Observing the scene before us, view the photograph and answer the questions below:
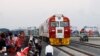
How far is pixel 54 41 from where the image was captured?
48062mm

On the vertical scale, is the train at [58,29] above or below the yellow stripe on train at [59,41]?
above

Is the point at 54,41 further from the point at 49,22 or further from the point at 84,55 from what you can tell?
the point at 84,55

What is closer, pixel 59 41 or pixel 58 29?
pixel 58 29

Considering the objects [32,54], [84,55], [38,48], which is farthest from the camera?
[84,55]

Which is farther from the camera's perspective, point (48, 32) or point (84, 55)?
point (48, 32)

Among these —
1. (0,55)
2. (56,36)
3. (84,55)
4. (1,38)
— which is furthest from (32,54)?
(56,36)

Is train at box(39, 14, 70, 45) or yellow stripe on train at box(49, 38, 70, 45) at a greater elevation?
train at box(39, 14, 70, 45)

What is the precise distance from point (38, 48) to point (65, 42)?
2507cm

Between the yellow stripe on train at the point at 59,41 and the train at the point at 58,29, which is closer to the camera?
the train at the point at 58,29

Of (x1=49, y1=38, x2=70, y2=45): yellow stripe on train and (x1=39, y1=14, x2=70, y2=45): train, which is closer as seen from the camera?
(x1=39, y1=14, x2=70, y2=45): train

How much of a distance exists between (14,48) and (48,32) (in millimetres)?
21644

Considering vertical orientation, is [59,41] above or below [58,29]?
below

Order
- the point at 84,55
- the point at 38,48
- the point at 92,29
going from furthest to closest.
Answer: the point at 92,29 → the point at 84,55 → the point at 38,48

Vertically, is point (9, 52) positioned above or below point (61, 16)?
below
